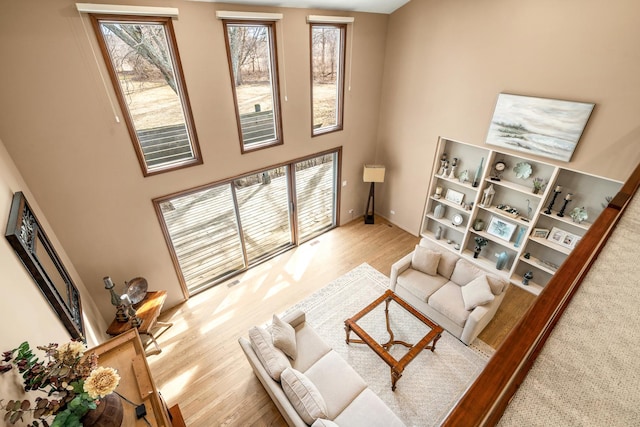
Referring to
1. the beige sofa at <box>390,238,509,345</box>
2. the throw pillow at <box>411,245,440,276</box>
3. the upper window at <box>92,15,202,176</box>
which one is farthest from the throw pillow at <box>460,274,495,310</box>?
the upper window at <box>92,15,202,176</box>

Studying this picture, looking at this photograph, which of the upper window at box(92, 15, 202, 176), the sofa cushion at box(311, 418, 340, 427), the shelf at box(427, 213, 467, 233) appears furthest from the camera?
the shelf at box(427, 213, 467, 233)

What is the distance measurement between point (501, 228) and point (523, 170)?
1102 mm

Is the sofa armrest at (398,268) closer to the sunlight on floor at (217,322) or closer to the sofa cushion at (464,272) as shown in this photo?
the sofa cushion at (464,272)

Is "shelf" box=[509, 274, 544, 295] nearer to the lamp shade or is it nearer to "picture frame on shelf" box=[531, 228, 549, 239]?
"picture frame on shelf" box=[531, 228, 549, 239]

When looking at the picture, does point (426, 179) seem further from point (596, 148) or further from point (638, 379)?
point (638, 379)

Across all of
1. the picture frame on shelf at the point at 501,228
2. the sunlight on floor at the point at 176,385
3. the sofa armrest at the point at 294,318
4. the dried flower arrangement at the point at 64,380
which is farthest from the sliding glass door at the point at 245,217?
the picture frame on shelf at the point at 501,228

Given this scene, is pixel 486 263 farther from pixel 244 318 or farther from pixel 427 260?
pixel 244 318

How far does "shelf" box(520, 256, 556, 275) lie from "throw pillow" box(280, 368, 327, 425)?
169 inches

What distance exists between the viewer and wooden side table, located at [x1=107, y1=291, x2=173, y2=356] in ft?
12.8

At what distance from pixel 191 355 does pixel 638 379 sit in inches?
182

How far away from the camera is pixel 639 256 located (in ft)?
5.07

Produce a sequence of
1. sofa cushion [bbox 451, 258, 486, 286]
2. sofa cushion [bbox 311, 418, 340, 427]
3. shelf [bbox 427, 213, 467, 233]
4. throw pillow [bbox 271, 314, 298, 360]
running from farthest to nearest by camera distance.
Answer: shelf [bbox 427, 213, 467, 233] → sofa cushion [bbox 451, 258, 486, 286] → throw pillow [bbox 271, 314, 298, 360] → sofa cushion [bbox 311, 418, 340, 427]

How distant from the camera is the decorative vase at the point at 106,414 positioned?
1723 millimetres

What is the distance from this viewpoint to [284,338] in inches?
136
